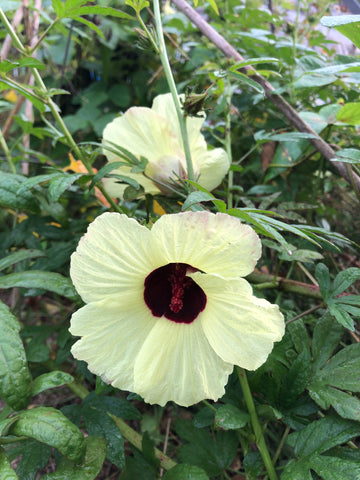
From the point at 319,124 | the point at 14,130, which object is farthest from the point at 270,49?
the point at 14,130

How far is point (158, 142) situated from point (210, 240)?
15.8 inches

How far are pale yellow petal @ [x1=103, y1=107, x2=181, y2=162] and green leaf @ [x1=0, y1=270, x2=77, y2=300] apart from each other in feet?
0.95

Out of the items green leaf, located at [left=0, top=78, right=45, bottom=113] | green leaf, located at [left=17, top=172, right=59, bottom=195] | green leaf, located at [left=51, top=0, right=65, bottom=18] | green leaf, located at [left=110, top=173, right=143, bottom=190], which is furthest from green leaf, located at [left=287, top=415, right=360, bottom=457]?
green leaf, located at [left=51, top=0, right=65, bottom=18]

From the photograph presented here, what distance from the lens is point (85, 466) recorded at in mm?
724

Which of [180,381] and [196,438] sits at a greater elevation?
[180,381]

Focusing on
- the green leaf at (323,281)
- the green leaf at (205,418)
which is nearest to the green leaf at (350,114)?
the green leaf at (323,281)

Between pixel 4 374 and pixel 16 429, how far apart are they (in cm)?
8

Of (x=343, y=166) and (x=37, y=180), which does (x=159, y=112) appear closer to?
(x=37, y=180)

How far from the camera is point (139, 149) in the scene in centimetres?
92

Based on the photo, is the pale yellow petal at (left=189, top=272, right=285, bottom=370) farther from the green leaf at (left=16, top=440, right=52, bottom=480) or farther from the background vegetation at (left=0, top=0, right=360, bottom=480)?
the green leaf at (left=16, top=440, right=52, bottom=480)

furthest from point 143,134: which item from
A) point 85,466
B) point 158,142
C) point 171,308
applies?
point 85,466

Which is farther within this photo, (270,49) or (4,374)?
(270,49)

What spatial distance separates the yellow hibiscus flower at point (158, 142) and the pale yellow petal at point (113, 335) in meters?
0.33

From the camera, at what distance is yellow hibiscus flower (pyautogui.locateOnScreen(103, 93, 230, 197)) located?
2.97 ft
